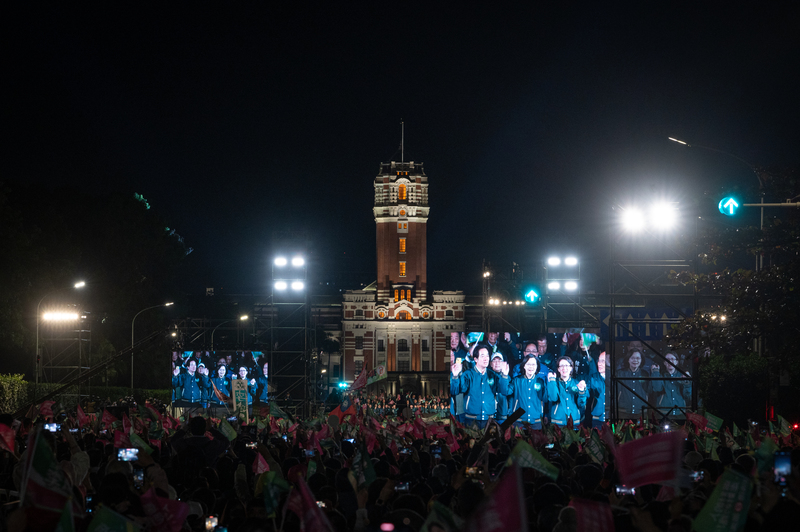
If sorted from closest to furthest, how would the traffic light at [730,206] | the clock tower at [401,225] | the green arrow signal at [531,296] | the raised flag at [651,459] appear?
the raised flag at [651,459] → the traffic light at [730,206] → the green arrow signal at [531,296] → the clock tower at [401,225]

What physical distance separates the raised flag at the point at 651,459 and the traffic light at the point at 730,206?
5.79m

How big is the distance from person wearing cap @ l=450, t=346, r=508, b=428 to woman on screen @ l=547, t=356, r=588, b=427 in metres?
1.73

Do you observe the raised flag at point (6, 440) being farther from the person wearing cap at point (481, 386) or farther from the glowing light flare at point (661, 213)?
the person wearing cap at point (481, 386)

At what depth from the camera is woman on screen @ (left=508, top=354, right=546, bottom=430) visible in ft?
95.0

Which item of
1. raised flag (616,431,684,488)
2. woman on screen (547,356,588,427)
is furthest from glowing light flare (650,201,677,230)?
woman on screen (547,356,588,427)

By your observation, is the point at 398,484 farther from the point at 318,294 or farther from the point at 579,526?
the point at 318,294

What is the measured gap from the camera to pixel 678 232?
21.1m

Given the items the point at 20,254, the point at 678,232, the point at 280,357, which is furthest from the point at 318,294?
the point at 678,232

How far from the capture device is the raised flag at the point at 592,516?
5.66 m

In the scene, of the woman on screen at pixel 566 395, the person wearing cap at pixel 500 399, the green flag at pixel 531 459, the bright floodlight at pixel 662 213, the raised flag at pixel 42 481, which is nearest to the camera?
the raised flag at pixel 42 481

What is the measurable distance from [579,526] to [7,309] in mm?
35830

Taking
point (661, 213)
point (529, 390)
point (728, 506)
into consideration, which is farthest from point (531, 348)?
point (728, 506)

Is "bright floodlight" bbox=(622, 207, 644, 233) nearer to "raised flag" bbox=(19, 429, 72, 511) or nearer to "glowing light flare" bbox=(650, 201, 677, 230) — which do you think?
"glowing light flare" bbox=(650, 201, 677, 230)

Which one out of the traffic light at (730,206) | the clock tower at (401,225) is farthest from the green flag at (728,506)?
the clock tower at (401,225)
